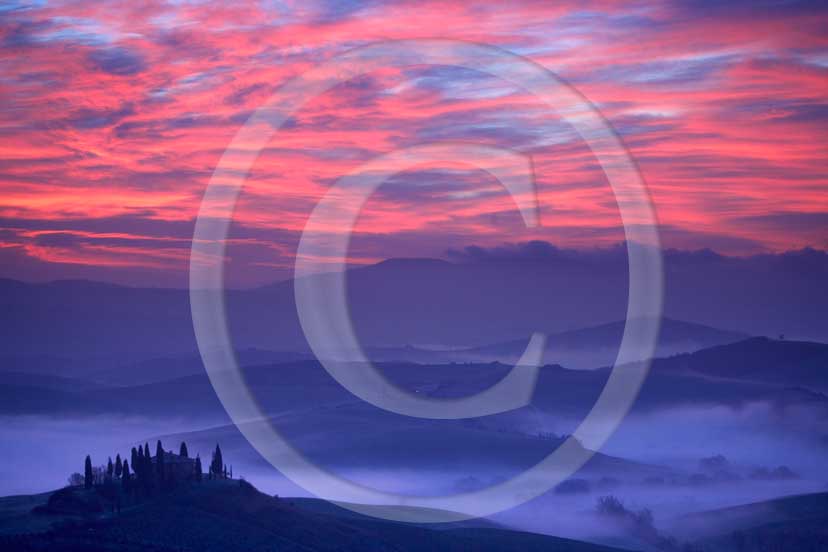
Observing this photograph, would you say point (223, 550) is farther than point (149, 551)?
Yes

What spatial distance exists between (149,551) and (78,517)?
22.6 meters

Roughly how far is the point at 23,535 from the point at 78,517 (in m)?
10.00

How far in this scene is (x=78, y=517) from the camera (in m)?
199

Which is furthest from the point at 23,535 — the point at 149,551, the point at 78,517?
the point at 149,551

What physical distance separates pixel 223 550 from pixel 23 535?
3577cm

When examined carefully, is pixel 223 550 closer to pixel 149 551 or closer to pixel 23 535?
pixel 149 551

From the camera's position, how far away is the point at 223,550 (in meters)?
199

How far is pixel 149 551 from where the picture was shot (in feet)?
604

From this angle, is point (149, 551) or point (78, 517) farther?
point (78, 517)

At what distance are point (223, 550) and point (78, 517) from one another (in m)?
27.5

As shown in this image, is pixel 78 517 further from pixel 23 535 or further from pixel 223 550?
pixel 223 550

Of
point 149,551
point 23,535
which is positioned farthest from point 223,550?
point 23,535
